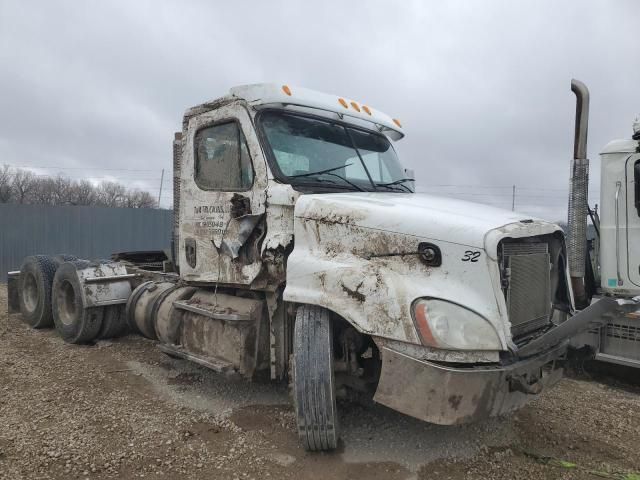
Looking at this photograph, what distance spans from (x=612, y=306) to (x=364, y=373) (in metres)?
1.76

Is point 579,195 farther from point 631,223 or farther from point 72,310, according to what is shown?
point 72,310

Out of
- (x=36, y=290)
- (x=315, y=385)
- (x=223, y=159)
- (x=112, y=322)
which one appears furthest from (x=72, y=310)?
(x=315, y=385)

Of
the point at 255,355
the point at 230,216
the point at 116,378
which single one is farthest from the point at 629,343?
the point at 116,378

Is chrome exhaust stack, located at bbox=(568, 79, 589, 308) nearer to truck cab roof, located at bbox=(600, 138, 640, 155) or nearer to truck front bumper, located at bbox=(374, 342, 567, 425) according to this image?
truck cab roof, located at bbox=(600, 138, 640, 155)

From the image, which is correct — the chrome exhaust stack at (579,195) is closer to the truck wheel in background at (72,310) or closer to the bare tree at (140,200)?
the truck wheel in background at (72,310)

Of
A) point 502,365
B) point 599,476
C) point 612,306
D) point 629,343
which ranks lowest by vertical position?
point 599,476

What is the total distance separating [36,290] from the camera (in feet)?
25.9

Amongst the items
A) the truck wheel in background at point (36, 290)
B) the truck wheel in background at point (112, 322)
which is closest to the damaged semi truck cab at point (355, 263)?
the truck wheel in background at point (112, 322)

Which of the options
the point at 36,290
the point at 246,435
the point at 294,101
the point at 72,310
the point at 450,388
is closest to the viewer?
the point at 450,388

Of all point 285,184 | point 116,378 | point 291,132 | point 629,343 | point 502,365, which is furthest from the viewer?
point 629,343

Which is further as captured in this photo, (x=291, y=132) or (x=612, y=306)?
(x=291, y=132)

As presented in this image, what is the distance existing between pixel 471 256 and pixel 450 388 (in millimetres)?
825

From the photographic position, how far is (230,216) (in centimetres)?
462

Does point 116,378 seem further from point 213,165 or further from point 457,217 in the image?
point 457,217
